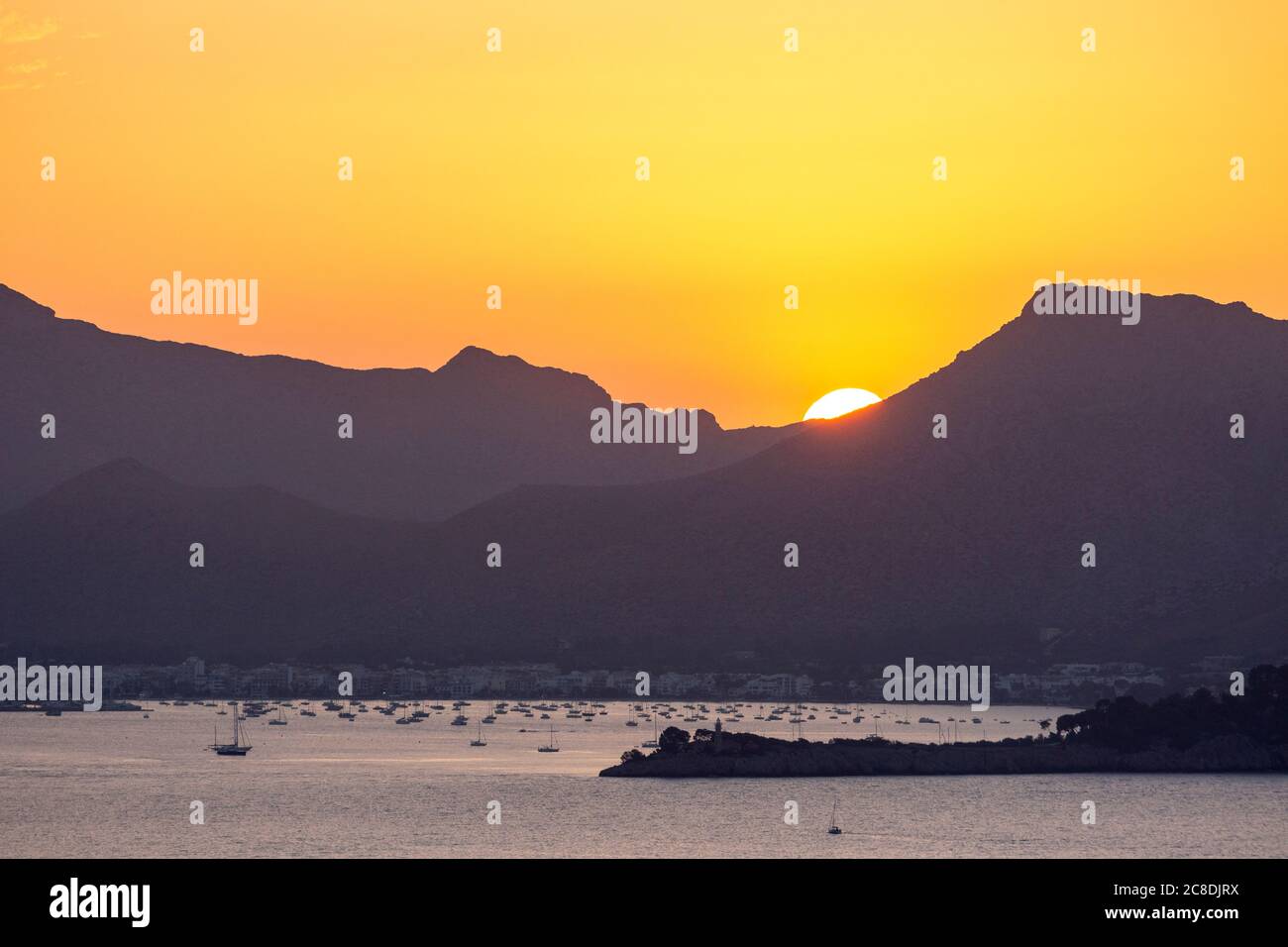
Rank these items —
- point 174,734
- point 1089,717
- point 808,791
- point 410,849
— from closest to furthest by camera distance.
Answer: point 410,849
point 808,791
point 1089,717
point 174,734

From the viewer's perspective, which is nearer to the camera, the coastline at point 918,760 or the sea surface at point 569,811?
the sea surface at point 569,811

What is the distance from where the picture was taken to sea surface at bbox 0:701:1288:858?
91.2 metres

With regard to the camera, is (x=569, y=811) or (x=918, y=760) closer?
(x=569, y=811)

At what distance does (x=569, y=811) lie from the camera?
357 ft

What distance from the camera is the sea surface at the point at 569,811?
299 ft

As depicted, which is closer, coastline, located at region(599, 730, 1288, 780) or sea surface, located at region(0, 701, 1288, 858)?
sea surface, located at region(0, 701, 1288, 858)

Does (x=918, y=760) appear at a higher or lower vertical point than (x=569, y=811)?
higher
